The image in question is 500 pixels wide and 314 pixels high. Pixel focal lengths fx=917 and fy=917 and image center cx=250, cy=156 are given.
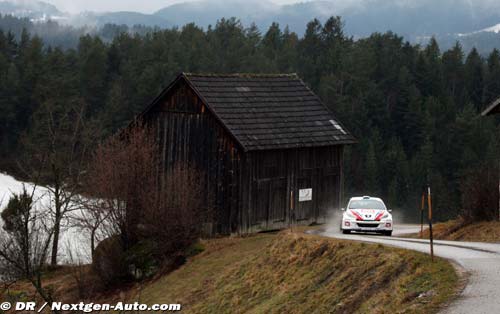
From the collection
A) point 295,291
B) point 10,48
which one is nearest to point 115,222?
point 295,291

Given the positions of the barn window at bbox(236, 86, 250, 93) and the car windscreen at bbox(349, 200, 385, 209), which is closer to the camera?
the car windscreen at bbox(349, 200, 385, 209)

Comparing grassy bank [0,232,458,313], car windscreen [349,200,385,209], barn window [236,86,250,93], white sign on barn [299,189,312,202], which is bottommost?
grassy bank [0,232,458,313]

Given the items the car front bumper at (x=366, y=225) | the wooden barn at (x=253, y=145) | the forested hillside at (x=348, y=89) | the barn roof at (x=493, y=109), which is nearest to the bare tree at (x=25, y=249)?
the wooden barn at (x=253, y=145)

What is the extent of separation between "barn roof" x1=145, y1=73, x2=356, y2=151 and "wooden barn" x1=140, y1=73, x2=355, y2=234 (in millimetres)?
46

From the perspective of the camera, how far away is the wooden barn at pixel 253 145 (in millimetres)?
31406

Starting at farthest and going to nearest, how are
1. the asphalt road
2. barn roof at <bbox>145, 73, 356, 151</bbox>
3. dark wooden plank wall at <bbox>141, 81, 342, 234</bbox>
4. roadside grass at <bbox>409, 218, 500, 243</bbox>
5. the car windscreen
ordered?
1. barn roof at <bbox>145, 73, 356, 151</bbox>
2. dark wooden plank wall at <bbox>141, 81, 342, 234</bbox>
3. the car windscreen
4. roadside grass at <bbox>409, 218, 500, 243</bbox>
5. the asphalt road

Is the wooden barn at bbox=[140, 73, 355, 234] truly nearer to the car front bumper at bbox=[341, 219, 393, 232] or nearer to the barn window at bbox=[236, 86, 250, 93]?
the barn window at bbox=[236, 86, 250, 93]

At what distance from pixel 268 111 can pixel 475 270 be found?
58.4 feet

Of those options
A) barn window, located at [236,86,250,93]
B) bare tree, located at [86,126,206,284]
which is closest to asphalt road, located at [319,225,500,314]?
bare tree, located at [86,126,206,284]

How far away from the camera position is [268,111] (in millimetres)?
33438

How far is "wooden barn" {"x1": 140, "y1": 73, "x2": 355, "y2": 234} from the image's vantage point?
3141 cm

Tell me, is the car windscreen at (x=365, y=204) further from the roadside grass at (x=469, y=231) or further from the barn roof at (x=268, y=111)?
the barn roof at (x=268, y=111)

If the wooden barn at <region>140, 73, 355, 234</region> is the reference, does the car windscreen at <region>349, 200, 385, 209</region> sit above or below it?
below

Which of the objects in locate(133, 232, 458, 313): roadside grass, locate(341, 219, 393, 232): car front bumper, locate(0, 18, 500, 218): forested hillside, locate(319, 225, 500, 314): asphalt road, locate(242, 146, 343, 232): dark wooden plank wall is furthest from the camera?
locate(0, 18, 500, 218): forested hillside
